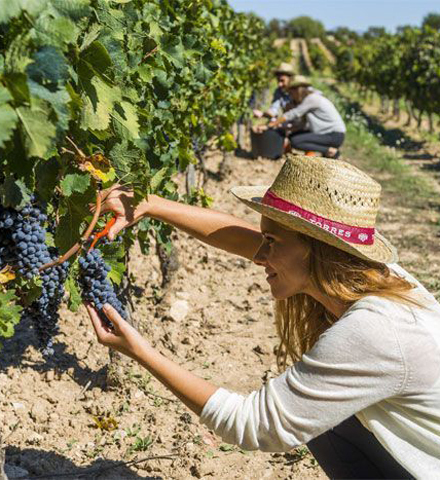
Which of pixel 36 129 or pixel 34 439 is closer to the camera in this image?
pixel 36 129

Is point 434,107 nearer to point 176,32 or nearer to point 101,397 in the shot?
point 176,32

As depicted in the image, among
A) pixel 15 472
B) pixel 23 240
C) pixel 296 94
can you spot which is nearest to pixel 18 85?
pixel 23 240

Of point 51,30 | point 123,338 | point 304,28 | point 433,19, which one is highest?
point 51,30

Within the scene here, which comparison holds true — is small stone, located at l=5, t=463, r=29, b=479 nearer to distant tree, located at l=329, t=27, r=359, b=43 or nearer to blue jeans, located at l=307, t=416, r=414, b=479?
blue jeans, located at l=307, t=416, r=414, b=479

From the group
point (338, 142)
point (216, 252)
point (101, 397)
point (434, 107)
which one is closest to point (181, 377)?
point (101, 397)

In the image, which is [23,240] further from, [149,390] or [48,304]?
[149,390]

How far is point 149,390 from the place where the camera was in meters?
3.61

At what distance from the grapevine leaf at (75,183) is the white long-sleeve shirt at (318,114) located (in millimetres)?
6725

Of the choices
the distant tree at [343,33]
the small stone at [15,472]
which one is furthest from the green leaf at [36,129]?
the distant tree at [343,33]

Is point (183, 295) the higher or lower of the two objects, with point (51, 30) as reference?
lower

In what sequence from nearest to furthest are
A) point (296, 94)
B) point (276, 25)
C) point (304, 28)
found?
point (296, 94) < point (304, 28) < point (276, 25)

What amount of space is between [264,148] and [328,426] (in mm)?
9322

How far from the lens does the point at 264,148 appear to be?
35.9ft

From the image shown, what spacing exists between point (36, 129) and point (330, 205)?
904 millimetres
